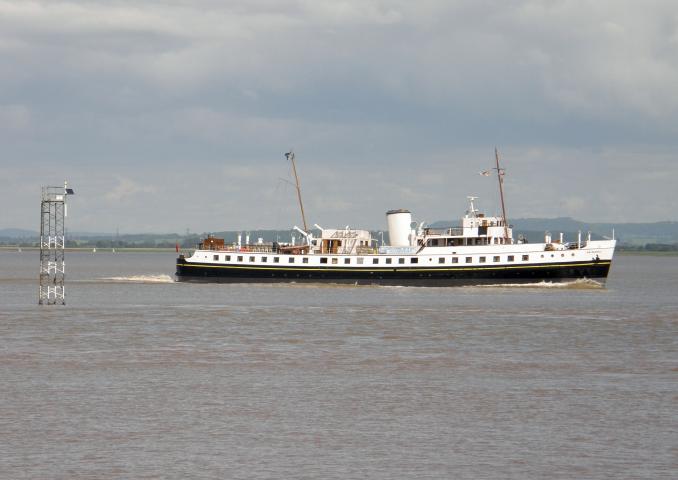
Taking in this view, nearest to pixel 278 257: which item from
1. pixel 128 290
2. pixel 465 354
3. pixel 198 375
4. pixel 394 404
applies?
pixel 128 290

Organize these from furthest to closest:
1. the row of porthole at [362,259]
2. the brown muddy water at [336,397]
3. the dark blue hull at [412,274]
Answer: the dark blue hull at [412,274] → the row of porthole at [362,259] → the brown muddy water at [336,397]

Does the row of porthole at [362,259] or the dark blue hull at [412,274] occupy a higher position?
the row of porthole at [362,259]

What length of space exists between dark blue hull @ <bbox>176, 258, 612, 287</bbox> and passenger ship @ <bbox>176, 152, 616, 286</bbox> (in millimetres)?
90

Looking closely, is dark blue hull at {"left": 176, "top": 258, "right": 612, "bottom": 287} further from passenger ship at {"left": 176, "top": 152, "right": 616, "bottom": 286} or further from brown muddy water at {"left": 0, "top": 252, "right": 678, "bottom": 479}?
brown muddy water at {"left": 0, "top": 252, "right": 678, "bottom": 479}

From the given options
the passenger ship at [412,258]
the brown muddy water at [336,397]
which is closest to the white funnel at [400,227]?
the passenger ship at [412,258]

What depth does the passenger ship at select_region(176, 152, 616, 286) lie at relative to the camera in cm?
10006

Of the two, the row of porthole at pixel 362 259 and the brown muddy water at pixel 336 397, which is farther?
the row of porthole at pixel 362 259

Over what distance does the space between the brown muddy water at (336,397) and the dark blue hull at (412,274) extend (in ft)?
103

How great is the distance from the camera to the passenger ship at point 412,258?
10006cm

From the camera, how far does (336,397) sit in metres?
33.7

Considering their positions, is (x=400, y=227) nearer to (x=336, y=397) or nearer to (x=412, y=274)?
(x=412, y=274)

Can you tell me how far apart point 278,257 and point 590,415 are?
76.9 metres

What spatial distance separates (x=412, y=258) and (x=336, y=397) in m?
68.9

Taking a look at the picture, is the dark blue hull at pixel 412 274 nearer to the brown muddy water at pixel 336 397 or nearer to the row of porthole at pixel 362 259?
the row of porthole at pixel 362 259
